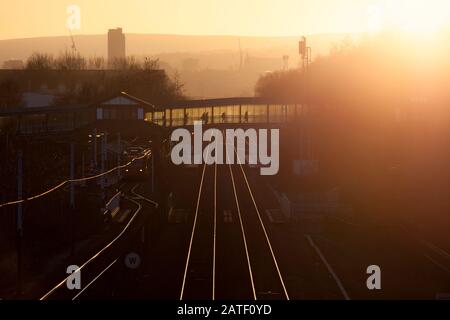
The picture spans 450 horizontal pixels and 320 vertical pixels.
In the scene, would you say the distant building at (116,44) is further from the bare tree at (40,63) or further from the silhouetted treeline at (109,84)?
the silhouetted treeline at (109,84)

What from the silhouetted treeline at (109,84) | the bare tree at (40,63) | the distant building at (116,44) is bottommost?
the silhouetted treeline at (109,84)

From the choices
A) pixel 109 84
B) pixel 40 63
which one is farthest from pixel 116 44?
pixel 109 84

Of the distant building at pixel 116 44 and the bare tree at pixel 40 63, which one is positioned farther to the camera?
the distant building at pixel 116 44

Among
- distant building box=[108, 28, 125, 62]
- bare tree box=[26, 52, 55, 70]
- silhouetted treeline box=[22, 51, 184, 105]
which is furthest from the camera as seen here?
distant building box=[108, 28, 125, 62]

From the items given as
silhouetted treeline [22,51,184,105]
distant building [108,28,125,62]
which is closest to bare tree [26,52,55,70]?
silhouetted treeline [22,51,184,105]

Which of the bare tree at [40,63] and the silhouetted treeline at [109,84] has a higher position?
the bare tree at [40,63]

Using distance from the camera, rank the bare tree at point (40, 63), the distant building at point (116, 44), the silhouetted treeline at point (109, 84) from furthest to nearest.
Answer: the distant building at point (116, 44) < the bare tree at point (40, 63) < the silhouetted treeline at point (109, 84)

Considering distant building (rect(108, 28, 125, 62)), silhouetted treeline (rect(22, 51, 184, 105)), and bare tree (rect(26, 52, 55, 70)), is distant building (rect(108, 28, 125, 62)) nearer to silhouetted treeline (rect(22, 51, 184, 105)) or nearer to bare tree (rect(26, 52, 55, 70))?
bare tree (rect(26, 52, 55, 70))

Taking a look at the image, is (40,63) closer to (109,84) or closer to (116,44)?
(109,84)

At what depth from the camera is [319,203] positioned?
33219mm

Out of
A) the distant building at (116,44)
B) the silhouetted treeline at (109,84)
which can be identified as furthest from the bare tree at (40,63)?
the distant building at (116,44)

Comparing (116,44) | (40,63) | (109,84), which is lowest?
(109,84)

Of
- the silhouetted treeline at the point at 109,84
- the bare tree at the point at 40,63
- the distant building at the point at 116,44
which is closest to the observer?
the silhouetted treeline at the point at 109,84

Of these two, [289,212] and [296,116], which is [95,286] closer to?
[289,212]
